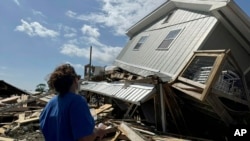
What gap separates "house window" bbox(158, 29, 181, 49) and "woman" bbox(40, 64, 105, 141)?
10.5 m

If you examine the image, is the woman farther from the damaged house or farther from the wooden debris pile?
the damaged house

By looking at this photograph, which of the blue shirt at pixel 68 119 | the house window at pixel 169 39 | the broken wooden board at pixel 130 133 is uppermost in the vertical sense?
the house window at pixel 169 39

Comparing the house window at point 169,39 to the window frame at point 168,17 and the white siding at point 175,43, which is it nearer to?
the white siding at point 175,43

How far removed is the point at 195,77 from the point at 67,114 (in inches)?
284

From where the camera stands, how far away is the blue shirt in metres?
2.84

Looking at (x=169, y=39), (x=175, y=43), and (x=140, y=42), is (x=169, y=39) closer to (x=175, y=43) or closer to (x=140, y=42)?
(x=175, y=43)

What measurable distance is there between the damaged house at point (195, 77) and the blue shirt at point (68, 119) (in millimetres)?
5925

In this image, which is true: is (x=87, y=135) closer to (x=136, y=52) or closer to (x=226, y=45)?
(x=226, y=45)

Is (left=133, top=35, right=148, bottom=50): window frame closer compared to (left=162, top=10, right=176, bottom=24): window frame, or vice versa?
(left=162, top=10, right=176, bottom=24): window frame

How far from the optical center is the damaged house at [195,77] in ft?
30.5

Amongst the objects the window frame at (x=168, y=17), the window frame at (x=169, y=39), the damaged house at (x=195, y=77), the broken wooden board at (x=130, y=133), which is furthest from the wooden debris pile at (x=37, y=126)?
the window frame at (x=168, y=17)

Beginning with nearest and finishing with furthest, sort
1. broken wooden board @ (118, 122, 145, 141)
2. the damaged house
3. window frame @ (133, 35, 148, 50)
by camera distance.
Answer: broken wooden board @ (118, 122, 145, 141) → the damaged house → window frame @ (133, 35, 148, 50)

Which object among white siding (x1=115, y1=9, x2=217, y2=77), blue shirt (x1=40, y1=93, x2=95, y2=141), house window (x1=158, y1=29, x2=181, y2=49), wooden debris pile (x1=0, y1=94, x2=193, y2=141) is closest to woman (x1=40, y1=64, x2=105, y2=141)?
blue shirt (x1=40, y1=93, x2=95, y2=141)

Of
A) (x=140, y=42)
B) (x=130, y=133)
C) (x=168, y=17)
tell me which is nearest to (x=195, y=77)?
(x=130, y=133)
